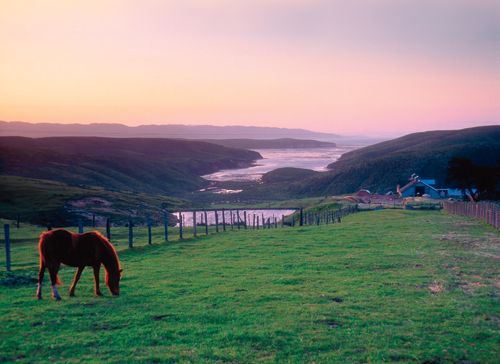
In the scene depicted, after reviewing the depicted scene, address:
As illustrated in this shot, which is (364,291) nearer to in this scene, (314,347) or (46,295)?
(314,347)

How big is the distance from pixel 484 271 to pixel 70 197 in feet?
203

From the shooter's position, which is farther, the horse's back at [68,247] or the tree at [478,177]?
the tree at [478,177]

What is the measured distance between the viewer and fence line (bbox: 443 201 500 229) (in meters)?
32.0

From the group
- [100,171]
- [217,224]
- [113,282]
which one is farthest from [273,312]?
[100,171]

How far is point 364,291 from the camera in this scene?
13.6m

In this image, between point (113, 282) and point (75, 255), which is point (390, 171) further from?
point (75, 255)

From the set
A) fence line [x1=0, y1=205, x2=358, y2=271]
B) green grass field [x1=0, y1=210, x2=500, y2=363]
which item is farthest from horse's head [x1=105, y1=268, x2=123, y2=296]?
fence line [x1=0, y1=205, x2=358, y2=271]

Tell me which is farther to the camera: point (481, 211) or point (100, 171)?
point (100, 171)

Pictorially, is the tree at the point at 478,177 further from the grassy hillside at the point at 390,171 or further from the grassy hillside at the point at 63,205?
the grassy hillside at the point at 63,205

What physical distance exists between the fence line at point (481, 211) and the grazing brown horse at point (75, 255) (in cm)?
2677

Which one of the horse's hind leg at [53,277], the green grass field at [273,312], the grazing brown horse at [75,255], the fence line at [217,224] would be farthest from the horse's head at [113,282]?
the fence line at [217,224]

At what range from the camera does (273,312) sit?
450 inches

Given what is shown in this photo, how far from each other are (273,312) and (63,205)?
57560 mm

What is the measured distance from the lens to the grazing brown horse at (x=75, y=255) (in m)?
12.7
